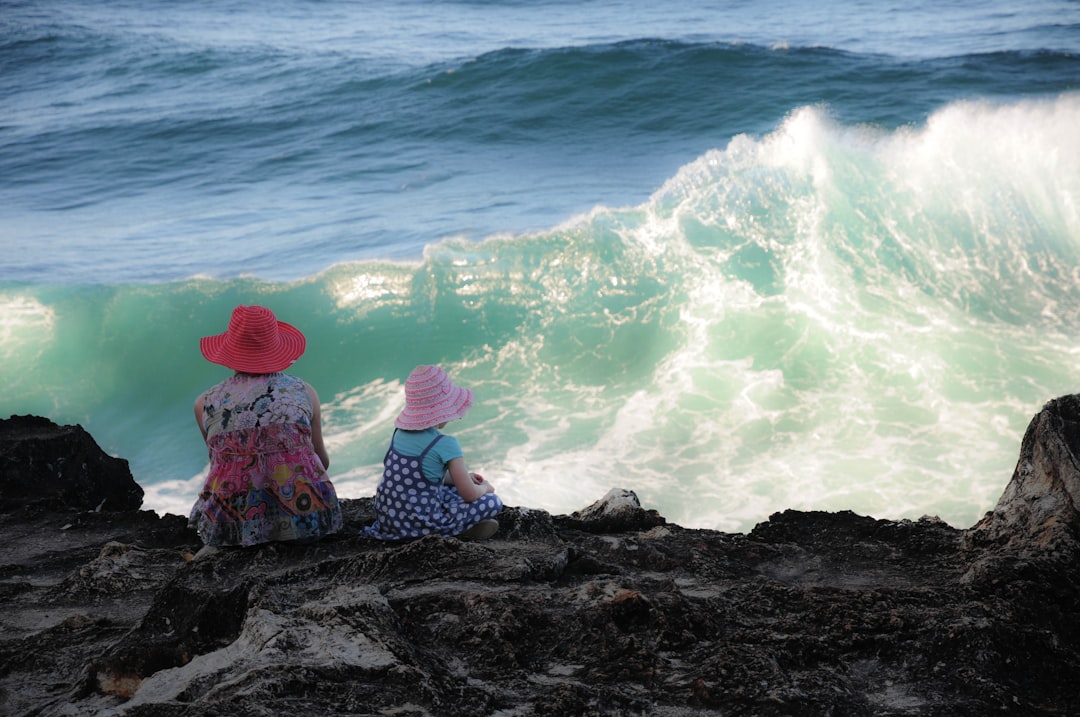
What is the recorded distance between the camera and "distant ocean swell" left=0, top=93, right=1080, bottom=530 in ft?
26.6

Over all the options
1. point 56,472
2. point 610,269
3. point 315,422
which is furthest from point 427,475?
point 610,269

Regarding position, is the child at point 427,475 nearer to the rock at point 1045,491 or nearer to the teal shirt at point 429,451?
the teal shirt at point 429,451

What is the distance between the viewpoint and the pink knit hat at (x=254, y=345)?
13.0 feet

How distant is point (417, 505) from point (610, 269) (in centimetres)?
738

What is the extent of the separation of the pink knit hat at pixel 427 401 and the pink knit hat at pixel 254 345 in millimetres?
489

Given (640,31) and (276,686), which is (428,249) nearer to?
(276,686)

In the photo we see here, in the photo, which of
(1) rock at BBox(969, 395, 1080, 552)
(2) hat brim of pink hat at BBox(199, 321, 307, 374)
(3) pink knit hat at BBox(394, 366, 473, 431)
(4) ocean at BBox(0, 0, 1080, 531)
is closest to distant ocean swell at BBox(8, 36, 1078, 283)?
(4) ocean at BBox(0, 0, 1080, 531)

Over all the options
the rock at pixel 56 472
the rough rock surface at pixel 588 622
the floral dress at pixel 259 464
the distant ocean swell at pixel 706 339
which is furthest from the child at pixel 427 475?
the distant ocean swell at pixel 706 339

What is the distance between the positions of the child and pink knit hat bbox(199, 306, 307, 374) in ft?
1.73

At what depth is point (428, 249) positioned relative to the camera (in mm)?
11758

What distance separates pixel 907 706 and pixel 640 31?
2371cm

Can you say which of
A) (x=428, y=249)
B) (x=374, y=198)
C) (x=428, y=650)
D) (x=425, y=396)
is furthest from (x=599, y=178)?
(x=428, y=650)

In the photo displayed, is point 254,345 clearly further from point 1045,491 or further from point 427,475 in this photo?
point 1045,491

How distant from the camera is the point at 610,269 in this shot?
11.1 meters
